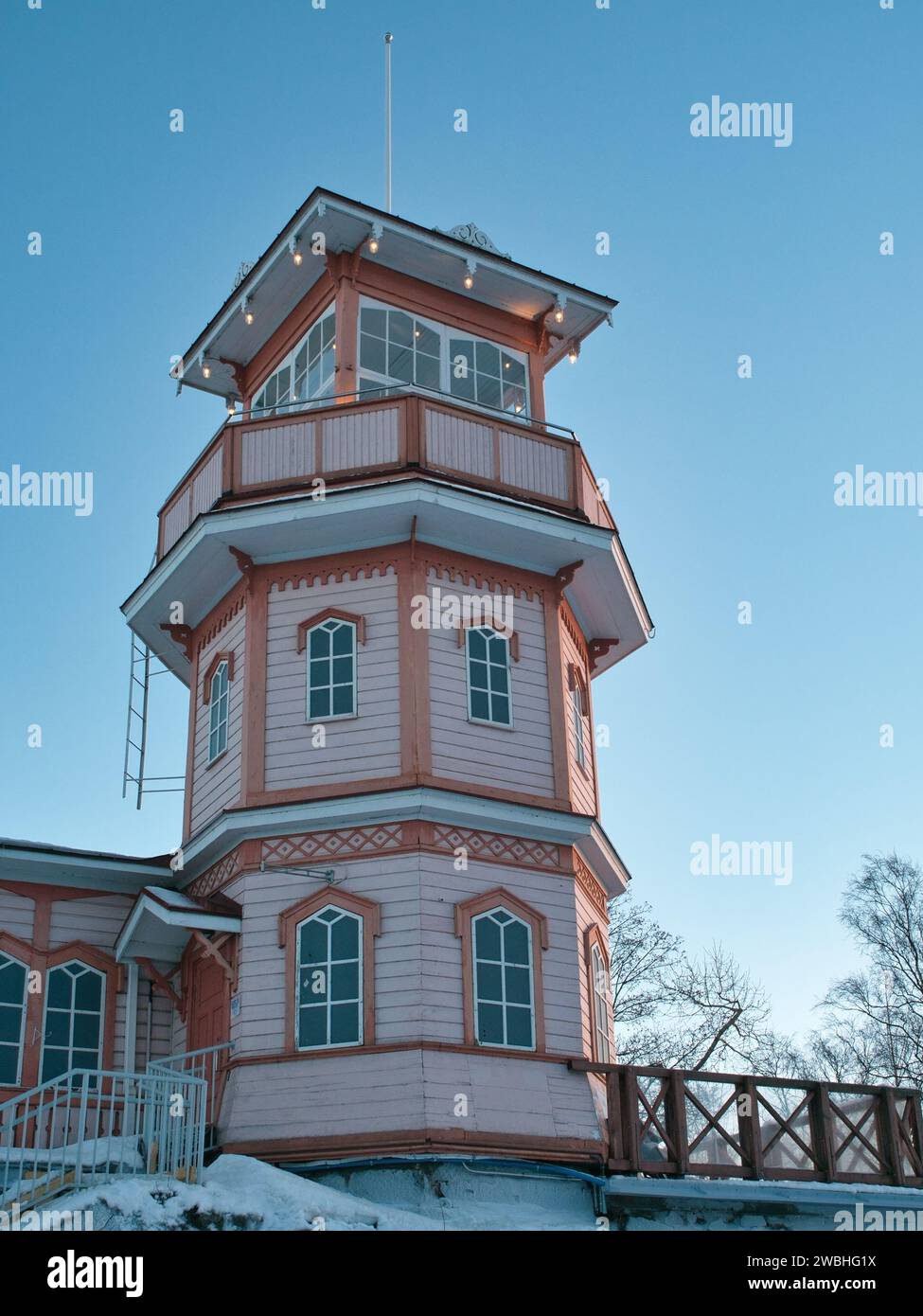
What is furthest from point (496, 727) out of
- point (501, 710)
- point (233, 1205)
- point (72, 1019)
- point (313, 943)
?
point (233, 1205)

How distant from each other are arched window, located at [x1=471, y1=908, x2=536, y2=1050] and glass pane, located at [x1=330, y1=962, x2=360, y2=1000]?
53.6 inches

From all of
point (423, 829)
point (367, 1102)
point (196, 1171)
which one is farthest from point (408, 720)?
point (196, 1171)

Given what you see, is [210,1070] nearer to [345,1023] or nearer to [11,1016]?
[345,1023]

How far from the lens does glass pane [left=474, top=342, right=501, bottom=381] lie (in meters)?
21.3

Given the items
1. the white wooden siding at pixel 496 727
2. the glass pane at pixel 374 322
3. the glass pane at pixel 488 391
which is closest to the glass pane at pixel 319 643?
the white wooden siding at pixel 496 727

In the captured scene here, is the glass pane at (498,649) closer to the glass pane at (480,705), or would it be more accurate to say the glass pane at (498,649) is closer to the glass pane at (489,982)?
the glass pane at (480,705)

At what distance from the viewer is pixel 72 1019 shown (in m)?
18.2

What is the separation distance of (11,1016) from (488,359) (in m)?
11.3

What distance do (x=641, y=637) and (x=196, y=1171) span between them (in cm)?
1090

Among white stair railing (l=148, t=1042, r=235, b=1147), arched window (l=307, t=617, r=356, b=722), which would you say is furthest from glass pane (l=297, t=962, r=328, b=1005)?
arched window (l=307, t=617, r=356, b=722)

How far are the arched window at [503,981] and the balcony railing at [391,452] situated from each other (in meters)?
5.63

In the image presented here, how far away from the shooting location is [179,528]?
2017cm

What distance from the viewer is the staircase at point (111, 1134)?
12.7 m
